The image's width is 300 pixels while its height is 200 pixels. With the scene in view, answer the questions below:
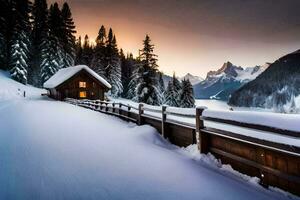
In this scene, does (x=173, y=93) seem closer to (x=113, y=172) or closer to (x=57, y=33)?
(x=57, y=33)

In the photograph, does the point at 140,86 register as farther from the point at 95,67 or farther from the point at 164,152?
the point at 164,152

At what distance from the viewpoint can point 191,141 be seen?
25.7 feet

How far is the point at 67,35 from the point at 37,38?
10.4 meters

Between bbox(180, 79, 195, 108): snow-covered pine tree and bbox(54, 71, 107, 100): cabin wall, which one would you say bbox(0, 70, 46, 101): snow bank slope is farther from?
bbox(180, 79, 195, 108): snow-covered pine tree

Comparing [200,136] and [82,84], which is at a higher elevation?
[82,84]

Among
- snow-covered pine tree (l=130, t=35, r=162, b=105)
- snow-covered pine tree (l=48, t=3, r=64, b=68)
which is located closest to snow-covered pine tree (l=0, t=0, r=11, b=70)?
snow-covered pine tree (l=48, t=3, r=64, b=68)

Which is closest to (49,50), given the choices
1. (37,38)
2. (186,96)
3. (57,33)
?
(57,33)

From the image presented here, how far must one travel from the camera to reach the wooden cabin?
42.3m

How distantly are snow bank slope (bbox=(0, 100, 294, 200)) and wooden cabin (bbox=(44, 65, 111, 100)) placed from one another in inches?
1365

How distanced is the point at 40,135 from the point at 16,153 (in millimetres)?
2809

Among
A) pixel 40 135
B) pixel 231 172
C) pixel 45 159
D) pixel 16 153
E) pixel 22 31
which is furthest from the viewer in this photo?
→ pixel 22 31

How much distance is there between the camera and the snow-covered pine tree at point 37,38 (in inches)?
2472

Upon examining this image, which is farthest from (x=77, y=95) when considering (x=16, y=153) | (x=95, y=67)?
(x=16, y=153)

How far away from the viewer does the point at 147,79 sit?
40312 millimetres
